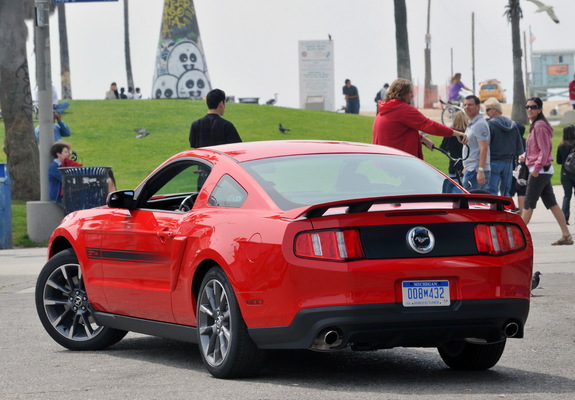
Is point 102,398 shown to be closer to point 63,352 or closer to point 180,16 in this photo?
point 63,352

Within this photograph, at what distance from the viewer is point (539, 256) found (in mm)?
14586

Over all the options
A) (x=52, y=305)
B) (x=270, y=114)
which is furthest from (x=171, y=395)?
(x=270, y=114)

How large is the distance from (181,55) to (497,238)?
46531 millimetres

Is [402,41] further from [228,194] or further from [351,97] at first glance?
[228,194]

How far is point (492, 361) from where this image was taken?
295 inches

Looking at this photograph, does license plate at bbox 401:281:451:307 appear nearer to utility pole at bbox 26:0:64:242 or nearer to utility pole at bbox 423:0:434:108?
utility pole at bbox 26:0:64:242

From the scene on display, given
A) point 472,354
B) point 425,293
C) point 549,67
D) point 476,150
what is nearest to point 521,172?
point 476,150

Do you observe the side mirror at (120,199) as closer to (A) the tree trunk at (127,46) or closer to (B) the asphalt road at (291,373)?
(B) the asphalt road at (291,373)

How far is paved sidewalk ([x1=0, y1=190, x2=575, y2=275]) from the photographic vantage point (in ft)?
44.8

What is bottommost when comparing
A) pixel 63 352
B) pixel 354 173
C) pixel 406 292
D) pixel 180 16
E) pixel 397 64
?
pixel 63 352

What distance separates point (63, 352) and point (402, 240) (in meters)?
3.13

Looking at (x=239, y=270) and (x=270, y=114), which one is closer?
(x=239, y=270)

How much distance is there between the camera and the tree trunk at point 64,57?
197ft

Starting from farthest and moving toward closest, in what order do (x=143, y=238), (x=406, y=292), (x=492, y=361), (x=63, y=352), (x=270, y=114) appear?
1. (x=270, y=114)
2. (x=63, y=352)
3. (x=143, y=238)
4. (x=492, y=361)
5. (x=406, y=292)
